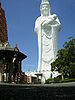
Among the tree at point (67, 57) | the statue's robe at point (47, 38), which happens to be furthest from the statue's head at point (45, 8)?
the tree at point (67, 57)

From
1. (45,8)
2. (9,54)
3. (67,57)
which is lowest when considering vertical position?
(9,54)

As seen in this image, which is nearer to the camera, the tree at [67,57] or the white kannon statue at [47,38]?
the tree at [67,57]

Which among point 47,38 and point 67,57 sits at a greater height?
point 47,38

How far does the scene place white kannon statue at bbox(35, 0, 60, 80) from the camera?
7875 cm

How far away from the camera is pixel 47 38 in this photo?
81.2 meters

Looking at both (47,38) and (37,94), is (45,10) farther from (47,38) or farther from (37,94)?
(37,94)

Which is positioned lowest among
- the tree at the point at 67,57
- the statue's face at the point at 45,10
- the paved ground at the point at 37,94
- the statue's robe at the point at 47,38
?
the paved ground at the point at 37,94

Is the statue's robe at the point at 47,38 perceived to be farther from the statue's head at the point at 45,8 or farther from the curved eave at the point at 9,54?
the curved eave at the point at 9,54

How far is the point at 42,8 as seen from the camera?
278ft

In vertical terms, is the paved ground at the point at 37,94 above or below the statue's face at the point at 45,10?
below

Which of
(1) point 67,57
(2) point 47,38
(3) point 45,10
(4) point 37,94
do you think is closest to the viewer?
(4) point 37,94

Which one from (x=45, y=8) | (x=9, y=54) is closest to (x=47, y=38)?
(x=45, y=8)

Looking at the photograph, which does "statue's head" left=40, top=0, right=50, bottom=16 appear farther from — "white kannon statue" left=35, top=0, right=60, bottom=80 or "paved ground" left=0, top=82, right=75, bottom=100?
"paved ground" left=0, top=82, right=75, bottom=100

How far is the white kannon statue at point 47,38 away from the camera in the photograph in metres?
78.8
